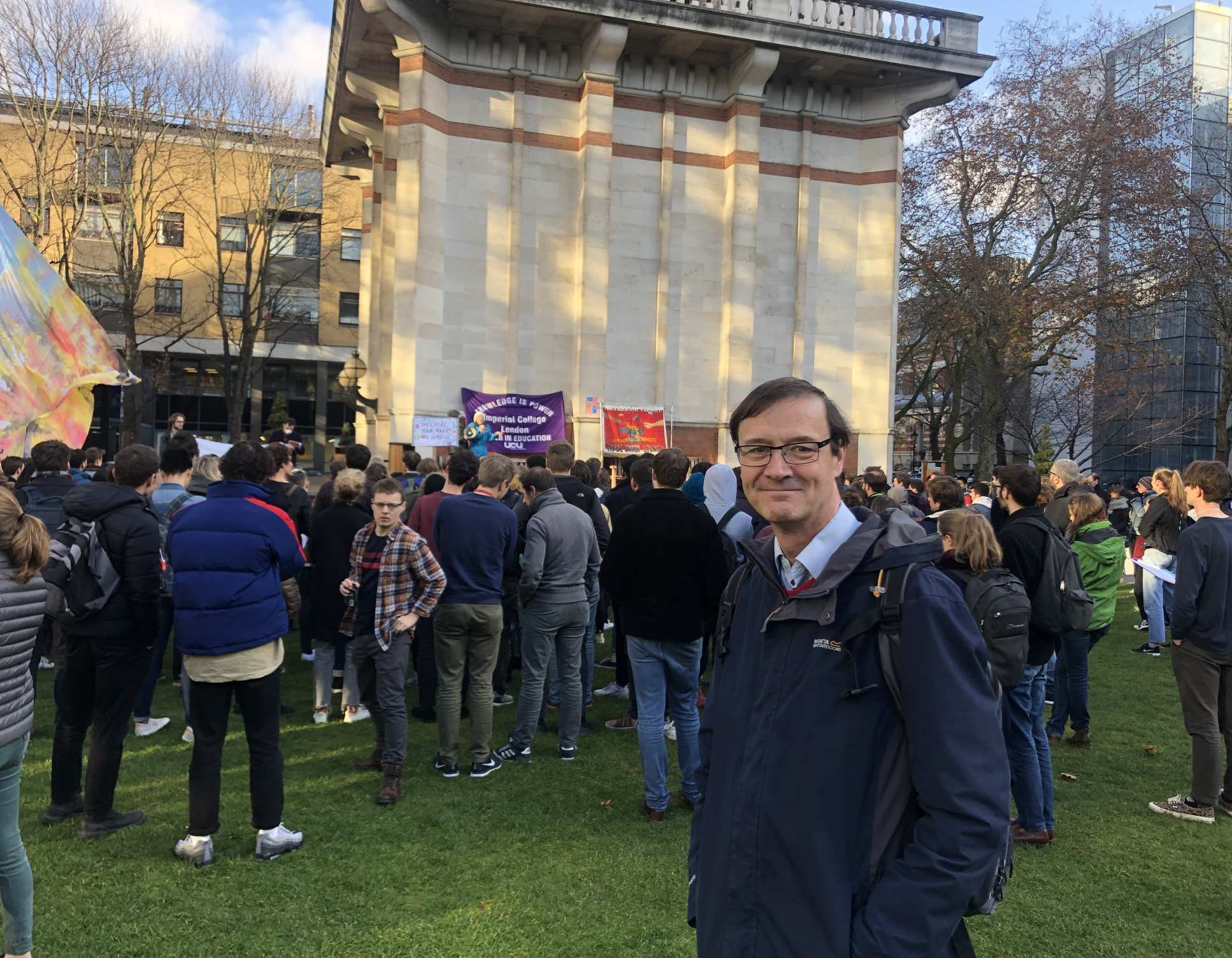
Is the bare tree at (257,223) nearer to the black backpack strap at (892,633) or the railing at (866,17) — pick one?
the railing at (866,17)

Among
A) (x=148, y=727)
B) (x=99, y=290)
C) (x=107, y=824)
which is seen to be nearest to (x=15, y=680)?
(x=107, y=824)

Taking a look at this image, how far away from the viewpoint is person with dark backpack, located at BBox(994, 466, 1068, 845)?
521cm

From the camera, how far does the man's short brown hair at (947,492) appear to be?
6293 millimetres

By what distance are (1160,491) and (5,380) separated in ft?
41.8

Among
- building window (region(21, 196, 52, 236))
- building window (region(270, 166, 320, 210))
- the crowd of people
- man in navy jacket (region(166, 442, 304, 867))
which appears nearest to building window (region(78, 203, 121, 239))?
building window (region(21, 196, 52, 236))

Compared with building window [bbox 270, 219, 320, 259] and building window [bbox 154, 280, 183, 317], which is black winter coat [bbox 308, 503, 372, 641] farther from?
building window [bbox 154, 280, 183, 317]

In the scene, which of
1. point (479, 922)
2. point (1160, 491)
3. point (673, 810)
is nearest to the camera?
point (479, 922)

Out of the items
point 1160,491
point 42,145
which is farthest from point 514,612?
point 42,145

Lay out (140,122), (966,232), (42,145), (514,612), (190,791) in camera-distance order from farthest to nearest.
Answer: (966,232), (140,122), (42,145), (514,612), (190,791)

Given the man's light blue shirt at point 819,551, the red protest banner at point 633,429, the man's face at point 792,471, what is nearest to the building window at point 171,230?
the red protest banner at point 633,429

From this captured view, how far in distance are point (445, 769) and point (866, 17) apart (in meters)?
21.9

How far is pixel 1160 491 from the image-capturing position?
9352 millimetres

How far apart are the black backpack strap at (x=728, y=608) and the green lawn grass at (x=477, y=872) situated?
2.48 m

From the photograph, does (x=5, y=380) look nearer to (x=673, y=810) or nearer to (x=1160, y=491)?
(x=673, y=810)
